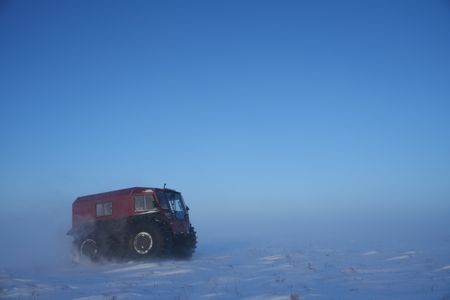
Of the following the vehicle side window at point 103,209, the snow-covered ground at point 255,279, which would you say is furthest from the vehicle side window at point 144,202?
the snow-covered ground at point 255,279

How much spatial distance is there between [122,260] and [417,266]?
375 inches

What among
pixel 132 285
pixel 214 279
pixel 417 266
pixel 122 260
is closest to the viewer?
pixel 132 285

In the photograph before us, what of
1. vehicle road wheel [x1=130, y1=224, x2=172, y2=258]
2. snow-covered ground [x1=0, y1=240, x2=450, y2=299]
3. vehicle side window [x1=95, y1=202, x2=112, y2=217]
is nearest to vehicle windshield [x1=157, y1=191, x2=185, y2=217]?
vehicle road wheel [x1=130, y1=224, x2=172, y2=258]

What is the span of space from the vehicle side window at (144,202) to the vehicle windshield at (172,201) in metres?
0.35

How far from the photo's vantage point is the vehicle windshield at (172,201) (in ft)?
48.4

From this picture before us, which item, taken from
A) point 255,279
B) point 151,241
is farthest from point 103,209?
point 255,279

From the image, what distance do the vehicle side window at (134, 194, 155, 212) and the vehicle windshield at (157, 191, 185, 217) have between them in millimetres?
346

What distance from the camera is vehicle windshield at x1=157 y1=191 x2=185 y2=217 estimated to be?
48.4 feet

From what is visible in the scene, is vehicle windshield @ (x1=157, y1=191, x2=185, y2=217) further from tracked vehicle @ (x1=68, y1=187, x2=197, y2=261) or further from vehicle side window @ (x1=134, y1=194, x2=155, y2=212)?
vehicle side window @ (x1=134, y1=194, x2=155, y2=212)

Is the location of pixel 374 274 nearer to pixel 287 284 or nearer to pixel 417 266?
pixel 417 266

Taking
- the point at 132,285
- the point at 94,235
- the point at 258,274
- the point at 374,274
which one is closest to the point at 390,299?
the point at 374,274

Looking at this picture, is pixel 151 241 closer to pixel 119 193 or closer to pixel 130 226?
pixel 130 226

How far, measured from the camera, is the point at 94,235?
1442 centimetres

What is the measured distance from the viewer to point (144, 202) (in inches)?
568
